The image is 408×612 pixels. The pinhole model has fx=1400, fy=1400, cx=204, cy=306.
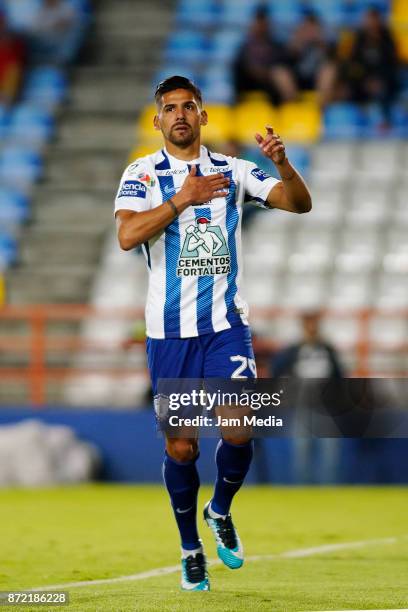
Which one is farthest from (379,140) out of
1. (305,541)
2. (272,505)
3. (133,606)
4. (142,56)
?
(133,606)

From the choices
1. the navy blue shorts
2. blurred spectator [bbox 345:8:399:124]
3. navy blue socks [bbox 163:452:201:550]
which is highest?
blurred spectator [bbox 345:8:399:124]

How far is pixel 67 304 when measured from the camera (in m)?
16.7

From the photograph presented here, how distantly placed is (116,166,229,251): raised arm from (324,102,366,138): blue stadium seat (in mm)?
12043

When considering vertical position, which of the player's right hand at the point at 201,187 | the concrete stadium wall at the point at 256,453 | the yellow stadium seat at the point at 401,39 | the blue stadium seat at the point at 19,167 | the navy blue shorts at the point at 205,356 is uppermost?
the yellow stadium seat at the point at 401,39

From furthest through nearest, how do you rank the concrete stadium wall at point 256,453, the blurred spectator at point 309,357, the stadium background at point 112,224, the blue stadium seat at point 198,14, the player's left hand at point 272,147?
the blue stadium seat at point 198,14 < the stadium background at point 112,224 < the concrete stadium wall at point 256,453 < the blurred spectator at point 309,357 < the player's left hand at point 272,147

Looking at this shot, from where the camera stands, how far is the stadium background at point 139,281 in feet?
32.3

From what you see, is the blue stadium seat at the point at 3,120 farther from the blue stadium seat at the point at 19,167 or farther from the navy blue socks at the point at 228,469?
the navy blue socks at the point at 228,469

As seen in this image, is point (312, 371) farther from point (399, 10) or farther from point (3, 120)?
point (399, 10)

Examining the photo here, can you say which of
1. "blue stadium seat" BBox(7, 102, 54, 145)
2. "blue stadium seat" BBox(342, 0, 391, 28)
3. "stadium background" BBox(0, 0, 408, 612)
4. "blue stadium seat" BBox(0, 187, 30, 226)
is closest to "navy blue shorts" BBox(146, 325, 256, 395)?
"stadium background" BBox(0, 0, 408, 612)

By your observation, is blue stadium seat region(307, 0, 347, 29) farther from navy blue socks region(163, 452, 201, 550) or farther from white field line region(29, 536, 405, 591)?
navy blue socks region(163, 452, 201, 550)

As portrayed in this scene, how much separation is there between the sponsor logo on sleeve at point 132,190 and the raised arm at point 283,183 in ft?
1.88

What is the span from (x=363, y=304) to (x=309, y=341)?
2570 millimetres

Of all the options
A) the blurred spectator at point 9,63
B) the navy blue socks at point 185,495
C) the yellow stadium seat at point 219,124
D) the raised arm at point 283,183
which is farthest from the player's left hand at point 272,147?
the blurred spectator at point 9,63

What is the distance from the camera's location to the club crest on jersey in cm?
635
